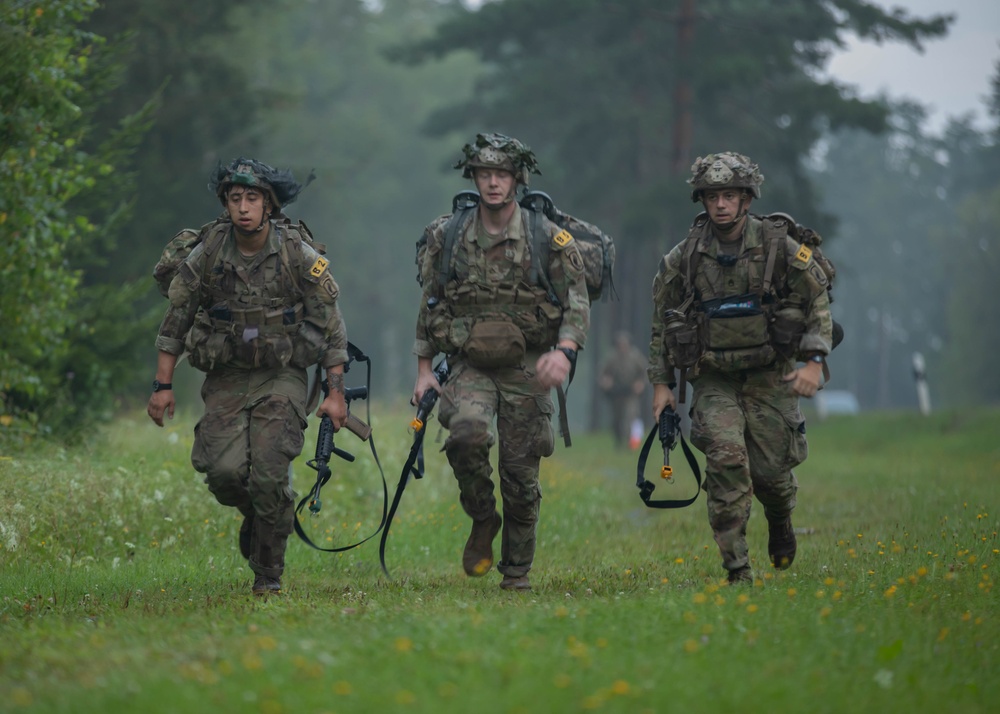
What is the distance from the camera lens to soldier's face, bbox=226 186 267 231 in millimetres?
8172

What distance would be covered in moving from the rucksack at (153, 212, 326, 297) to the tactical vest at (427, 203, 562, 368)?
84 centimetres

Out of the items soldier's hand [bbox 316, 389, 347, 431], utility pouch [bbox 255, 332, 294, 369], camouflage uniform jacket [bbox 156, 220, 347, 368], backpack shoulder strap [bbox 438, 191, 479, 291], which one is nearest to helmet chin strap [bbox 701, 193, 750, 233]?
backpack shoulder strap [bbox 438, 191, 479, 291]

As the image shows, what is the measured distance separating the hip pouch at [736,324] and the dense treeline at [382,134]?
6148mm

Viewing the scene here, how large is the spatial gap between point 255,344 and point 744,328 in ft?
9.65

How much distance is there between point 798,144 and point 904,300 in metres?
60.7

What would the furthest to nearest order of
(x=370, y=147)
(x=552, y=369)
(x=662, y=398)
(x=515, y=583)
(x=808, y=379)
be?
(x=370, y=147), (x=662, y=398), (x=515, y=583), (x=808, y=379), (x=552, y=369)

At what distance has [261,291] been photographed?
827 cm

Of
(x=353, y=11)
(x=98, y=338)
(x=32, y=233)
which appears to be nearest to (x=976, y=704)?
(x=32, y=233)

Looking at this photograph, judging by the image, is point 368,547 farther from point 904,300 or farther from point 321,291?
point 904,300

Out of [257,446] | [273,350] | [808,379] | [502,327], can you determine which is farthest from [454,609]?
[808,379]

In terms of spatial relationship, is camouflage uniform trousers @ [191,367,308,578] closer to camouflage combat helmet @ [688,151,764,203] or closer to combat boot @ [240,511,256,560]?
combat boot @ [240,511,256,560]

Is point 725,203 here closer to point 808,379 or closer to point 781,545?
point 808,379

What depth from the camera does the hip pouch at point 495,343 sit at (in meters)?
8.20

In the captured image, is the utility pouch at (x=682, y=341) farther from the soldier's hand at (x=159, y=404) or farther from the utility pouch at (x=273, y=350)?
the soldier's hand at (x=159, y=404)
